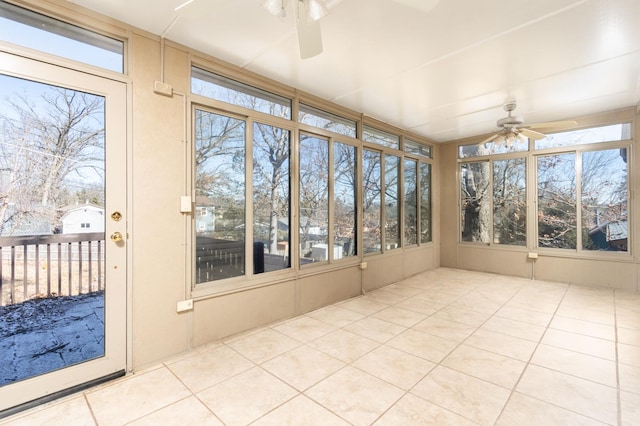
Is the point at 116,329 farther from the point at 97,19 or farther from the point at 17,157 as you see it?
the point at 97,19

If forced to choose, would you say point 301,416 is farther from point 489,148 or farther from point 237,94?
point 489,148

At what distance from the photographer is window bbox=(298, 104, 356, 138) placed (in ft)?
12.4

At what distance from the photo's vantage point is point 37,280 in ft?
6.68

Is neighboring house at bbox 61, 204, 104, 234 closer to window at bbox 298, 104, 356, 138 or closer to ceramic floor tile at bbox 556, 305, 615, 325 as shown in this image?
window at bbox 298, 104, 356, 138

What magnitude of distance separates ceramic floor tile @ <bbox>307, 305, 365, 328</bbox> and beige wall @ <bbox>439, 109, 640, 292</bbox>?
145 inches

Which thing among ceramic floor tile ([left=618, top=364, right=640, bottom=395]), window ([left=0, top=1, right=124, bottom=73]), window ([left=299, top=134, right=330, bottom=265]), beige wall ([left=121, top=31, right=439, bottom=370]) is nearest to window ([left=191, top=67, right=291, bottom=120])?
beige wall ([left=121, top=31, right=439, bottom=370])

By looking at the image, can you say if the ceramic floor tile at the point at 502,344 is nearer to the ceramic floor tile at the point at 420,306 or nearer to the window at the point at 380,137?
the ceramic floor tile at the point at 420,306

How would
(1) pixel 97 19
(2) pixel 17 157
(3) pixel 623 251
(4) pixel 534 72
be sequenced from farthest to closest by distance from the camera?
1. (3) pixel 623 251
2. (4) pixel 534 72
3. (1) pixel 97 19
4. (2) pixel 17 157

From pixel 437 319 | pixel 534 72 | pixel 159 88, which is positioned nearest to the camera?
pixel 159 88

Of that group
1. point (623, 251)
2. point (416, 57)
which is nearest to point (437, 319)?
point (416, 57)

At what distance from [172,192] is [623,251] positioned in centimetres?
638

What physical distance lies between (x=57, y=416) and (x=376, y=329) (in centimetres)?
262

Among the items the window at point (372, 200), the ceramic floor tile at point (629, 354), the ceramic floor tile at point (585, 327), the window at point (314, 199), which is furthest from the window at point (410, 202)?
the ceramic floor tile at point (629, 354)

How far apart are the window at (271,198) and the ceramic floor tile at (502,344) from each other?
2.14 m
